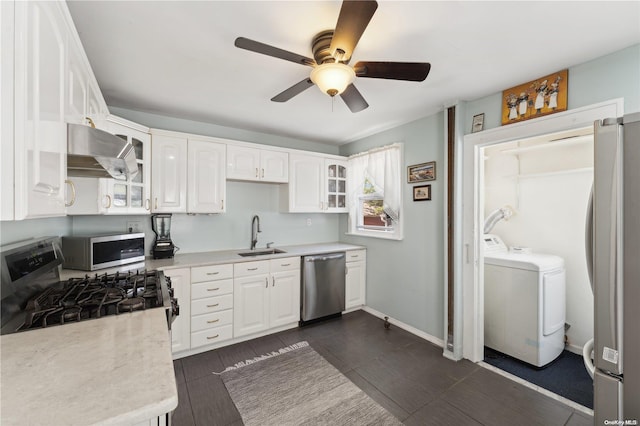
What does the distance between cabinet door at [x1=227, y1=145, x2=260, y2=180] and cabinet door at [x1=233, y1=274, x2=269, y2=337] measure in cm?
119

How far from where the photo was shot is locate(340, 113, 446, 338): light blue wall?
9.23 feet

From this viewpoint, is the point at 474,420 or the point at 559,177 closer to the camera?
the point at 474,420

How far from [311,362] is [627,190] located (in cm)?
243

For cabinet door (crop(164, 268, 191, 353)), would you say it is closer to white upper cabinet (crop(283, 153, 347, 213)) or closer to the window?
white upper cabinet (crop(283, 153, 347, 213))

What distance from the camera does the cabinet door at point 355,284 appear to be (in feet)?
11.7

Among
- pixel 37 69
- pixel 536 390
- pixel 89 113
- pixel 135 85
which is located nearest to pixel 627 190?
pixel 536 390

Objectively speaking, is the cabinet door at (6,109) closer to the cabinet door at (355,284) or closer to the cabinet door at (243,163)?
the cabinet door at (243,163)

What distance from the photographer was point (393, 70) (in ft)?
4.85

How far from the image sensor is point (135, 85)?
7.23 ft

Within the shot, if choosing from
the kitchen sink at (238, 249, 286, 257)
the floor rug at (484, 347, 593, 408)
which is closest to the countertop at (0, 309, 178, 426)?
the kitchen sink at (238, 249, 286, 257)

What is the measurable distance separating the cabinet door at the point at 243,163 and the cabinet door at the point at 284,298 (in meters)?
1.22

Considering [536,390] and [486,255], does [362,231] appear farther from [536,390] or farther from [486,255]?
[536,390]

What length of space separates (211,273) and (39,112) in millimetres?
2029

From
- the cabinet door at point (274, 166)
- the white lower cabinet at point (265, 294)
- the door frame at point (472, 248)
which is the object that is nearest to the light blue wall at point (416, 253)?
the door frame at point (472, 248)
